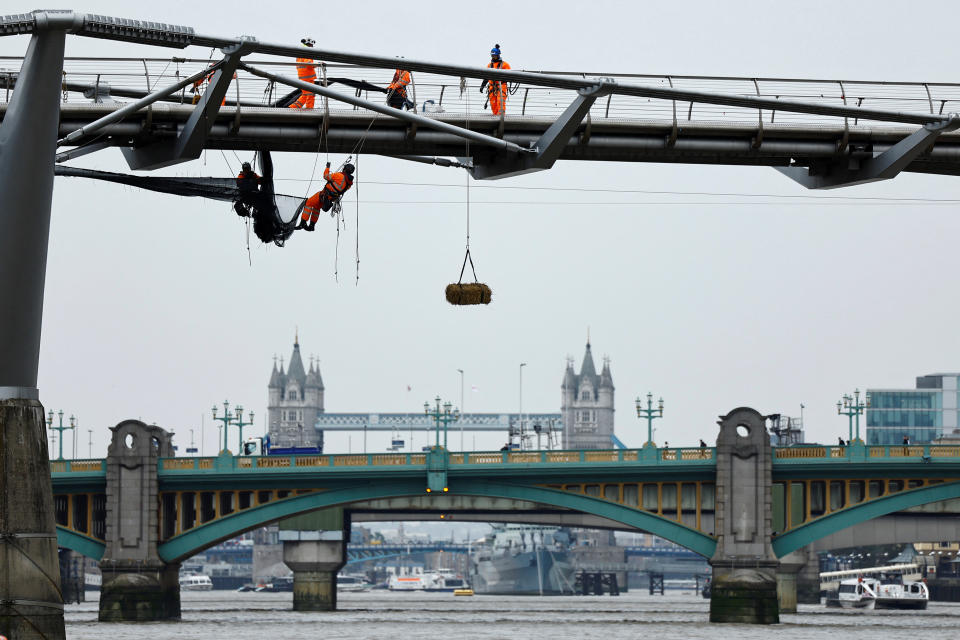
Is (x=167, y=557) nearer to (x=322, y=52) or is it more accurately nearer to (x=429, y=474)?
(x=429, y=474)

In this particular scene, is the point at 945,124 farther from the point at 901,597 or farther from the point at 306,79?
the point at 901,597

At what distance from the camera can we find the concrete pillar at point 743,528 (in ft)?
300

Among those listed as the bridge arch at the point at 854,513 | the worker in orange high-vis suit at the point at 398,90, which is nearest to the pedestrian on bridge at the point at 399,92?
the worker in orange high-vis suit at the point at 398,90

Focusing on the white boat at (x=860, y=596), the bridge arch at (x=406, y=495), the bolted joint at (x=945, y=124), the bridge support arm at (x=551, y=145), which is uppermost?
the bolted joint at (x=945, y=124)

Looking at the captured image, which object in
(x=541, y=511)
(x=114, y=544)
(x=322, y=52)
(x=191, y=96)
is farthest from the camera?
(x=541, y=511)

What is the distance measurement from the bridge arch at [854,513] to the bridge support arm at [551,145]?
205 feet

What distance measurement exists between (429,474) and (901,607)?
58.0 metres

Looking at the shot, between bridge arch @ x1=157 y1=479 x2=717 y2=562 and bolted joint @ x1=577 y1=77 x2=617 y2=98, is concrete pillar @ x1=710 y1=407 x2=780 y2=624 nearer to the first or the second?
bridge arch @ x1=157 y1=479 x2=717 y2=562

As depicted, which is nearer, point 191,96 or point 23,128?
point 23,128

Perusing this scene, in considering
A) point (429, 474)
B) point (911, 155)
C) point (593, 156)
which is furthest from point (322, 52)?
point (429, 474)

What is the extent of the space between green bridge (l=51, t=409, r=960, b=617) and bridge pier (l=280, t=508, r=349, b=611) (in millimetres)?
12959

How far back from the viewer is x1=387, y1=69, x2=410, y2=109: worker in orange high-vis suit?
35938 mm

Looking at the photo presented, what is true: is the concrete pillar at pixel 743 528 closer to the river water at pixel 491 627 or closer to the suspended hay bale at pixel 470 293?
the river water at pixel 491 627

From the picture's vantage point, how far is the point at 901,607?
466 feet
